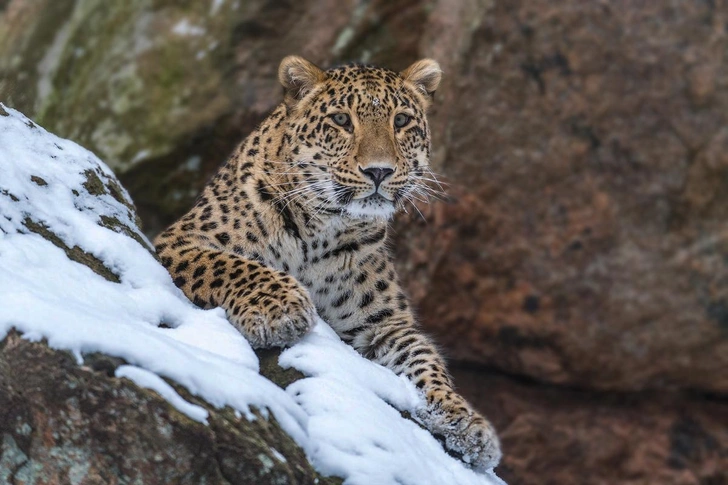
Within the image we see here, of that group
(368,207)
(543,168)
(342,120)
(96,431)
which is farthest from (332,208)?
(543,168)

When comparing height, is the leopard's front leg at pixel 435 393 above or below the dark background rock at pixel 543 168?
below

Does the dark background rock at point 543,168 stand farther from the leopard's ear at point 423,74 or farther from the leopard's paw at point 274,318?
the leopard's paw at point 274,318

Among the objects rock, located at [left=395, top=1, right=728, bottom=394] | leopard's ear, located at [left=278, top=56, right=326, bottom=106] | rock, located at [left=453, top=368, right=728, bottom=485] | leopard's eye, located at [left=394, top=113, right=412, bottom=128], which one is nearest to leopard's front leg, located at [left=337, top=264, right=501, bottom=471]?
leopard's eye, located at [left=394, top=113, right=412, bottom=128]

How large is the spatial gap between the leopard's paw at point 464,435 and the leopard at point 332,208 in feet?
1.12

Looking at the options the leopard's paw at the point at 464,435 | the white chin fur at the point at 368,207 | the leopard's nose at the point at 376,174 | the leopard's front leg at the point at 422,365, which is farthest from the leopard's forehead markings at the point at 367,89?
the leopard's paw at the point at 464,435

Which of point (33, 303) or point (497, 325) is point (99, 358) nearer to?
point (33, 303)

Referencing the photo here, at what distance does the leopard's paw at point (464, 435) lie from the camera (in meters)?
6.51

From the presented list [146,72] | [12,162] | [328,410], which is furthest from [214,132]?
[328,410]

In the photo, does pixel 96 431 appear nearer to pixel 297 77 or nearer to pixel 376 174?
pixel 376 174

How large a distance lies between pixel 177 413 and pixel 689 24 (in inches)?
326

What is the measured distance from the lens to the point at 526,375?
12.2 metres

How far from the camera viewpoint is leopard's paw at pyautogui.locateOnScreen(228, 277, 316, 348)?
605 cm

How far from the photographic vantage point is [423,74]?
8.43 metres

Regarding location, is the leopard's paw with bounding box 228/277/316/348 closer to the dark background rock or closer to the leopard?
the leopard
